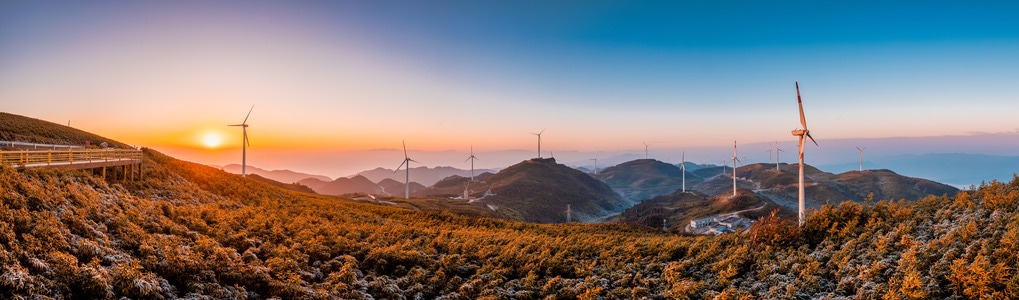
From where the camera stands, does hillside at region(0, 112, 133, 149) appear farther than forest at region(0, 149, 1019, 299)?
Yes

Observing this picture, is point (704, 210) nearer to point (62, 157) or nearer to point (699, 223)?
point (699, 223)

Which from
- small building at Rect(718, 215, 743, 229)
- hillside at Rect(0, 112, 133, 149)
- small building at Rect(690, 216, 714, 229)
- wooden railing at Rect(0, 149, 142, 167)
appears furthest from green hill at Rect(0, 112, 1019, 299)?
small building at Rect(690, 216, 714, 229)

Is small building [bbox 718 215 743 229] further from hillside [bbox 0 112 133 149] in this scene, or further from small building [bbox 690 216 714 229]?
hillside [bbox 0 112 133 149]

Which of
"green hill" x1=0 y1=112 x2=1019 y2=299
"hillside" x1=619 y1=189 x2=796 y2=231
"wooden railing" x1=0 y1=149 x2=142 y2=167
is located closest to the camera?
"green hill" x1=0 y1=112 x2=1019 y2=299

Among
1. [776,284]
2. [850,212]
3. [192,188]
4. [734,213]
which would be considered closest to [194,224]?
[192,188]

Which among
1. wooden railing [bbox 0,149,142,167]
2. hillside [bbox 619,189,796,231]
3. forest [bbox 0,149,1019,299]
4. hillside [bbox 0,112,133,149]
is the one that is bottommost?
hillside [bbox 619,189,796,231]

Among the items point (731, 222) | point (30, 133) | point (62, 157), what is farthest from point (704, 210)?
point (30, 133)

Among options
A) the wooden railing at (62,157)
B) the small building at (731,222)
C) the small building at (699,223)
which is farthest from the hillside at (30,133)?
the small building at (731,222)
